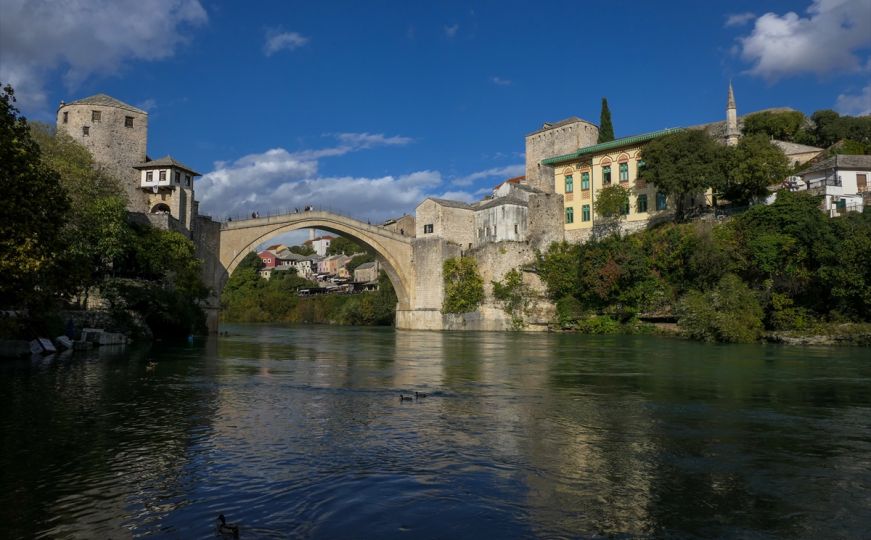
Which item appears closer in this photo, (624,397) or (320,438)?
(320,438)

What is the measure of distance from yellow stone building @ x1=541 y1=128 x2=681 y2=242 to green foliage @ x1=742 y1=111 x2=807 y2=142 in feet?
30.5

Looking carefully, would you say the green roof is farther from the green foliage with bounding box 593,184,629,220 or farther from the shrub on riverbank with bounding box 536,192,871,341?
the shrub on riverbank with bounding box 536,192,871,341

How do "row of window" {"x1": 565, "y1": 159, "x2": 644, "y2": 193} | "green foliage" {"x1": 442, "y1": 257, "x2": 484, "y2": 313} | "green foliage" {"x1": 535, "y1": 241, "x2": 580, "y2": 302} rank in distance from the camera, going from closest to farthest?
"green foliage" {"x1": 535, "y1": 241, "x2": 580, "y2": 302} → "row of window" {"x1": 565, "y1": 159, "x2": 644, "y2": 193} → "green foliage" {"x1": 442, "y1": 257, "x2": 484, "y2": 313}

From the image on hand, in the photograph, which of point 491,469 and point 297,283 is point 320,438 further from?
point 297,283

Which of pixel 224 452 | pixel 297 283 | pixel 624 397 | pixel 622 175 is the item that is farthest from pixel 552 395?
pixel 297 283

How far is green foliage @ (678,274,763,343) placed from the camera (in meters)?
29.0

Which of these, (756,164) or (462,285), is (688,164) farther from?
(462,285)

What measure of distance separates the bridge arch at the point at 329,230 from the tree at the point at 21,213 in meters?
26.3

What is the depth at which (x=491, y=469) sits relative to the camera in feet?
22.9

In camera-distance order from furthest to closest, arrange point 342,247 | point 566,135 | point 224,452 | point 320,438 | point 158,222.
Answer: point 342,247 → point 566,135 → point 158,222 → point 320,438 → point 224,452

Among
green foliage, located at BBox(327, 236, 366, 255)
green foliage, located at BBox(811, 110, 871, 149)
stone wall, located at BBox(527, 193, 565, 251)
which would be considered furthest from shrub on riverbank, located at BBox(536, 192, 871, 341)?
green foliage, located at BBox(327, 236, 366, 255)

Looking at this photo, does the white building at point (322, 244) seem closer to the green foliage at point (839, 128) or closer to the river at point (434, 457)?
the green foliage at point (839, 128)

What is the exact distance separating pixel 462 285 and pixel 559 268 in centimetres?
804

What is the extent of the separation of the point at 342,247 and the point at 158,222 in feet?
297
